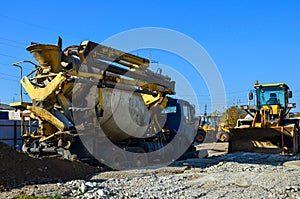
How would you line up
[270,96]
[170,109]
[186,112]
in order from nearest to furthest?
[170,109] < [186,112] < [270,96]

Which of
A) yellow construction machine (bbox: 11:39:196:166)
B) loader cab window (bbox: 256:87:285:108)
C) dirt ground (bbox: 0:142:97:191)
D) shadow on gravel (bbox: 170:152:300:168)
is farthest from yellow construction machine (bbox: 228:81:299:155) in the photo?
dirt ground (bbox: 0:142:97:191)

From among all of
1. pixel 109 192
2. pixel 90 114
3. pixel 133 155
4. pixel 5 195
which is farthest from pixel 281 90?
pixel 5 195

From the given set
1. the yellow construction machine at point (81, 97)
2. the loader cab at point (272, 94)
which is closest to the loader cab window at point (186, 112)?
the yellow construction machine at point (81, 97)

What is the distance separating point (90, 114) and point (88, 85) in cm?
79

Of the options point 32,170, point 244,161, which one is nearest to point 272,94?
point 244,161

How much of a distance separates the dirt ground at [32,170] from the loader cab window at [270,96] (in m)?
11.4

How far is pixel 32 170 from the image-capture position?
26.6 feet

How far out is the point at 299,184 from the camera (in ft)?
24.2

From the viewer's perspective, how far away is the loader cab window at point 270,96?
1820cm

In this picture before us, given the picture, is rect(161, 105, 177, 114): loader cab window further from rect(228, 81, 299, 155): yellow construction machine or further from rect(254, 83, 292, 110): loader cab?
rect(254, 83, 292, 110): loader cab

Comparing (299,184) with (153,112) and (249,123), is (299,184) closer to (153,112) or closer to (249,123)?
(153,112)

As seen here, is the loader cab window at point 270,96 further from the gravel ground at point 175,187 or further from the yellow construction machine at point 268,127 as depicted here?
the gravel ground at point 175,187

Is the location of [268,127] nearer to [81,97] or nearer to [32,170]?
[81,97]

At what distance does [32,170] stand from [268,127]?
33.7 feet
